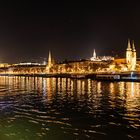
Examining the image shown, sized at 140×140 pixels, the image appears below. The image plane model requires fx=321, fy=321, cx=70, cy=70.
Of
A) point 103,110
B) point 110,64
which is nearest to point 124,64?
point 110,64

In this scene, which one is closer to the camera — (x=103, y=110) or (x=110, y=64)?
(x=103, y=110)

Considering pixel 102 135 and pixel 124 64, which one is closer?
pixel 102 135

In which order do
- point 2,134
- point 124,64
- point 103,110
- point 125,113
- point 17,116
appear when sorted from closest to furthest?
point 2,134 → point 17,116 → point 125,113 → point 103,110 → point 124,64

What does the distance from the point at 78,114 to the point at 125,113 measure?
3.68m

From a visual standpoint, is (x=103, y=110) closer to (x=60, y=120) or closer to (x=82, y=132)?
(x=60, y=120)

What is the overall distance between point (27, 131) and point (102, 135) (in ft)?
13.9

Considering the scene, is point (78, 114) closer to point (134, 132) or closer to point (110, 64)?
point (134, 132)

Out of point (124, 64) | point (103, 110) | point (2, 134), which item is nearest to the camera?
point (2, 134)

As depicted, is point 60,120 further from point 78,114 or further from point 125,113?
point 125,113

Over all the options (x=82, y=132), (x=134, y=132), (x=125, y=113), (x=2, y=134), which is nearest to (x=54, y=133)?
(x=82, y=132)

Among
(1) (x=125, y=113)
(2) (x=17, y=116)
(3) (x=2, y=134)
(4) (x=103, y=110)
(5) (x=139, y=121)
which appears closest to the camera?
(3) (x=2, y=134)

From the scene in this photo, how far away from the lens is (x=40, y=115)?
23922 millimetres

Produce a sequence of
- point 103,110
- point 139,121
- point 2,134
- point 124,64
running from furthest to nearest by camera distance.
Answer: point 124,64 → point 103,110 → point 139,121 → point 2,134

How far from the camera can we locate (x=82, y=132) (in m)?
18.0
